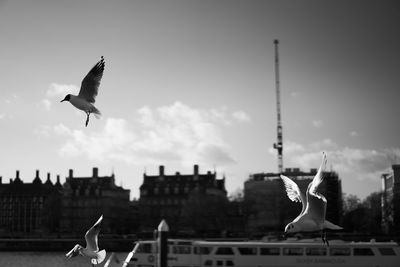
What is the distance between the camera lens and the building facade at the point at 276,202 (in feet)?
324

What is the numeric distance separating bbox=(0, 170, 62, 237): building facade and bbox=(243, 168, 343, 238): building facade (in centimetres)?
3312

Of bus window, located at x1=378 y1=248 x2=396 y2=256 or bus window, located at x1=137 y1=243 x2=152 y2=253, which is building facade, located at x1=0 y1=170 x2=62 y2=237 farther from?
bus window, located at x1=378 y1=248 x2=396 y2=256

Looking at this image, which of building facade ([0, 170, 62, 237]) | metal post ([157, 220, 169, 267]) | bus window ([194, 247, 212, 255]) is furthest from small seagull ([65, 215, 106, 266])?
building facade ([0, 170, 62, 237])

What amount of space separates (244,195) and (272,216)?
8579mm

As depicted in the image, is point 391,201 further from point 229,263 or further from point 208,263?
point 208,263

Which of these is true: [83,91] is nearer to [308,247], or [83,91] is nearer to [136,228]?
[308,247]

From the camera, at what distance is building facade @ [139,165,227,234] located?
113m

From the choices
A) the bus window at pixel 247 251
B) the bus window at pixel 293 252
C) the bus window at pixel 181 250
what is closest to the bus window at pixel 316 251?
the bus window at pixel 293 252

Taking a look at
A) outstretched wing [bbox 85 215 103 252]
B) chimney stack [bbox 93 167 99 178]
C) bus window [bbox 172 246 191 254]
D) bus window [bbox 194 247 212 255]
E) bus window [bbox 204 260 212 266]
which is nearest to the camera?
outstretched wing [bbox 85 215 103 252]

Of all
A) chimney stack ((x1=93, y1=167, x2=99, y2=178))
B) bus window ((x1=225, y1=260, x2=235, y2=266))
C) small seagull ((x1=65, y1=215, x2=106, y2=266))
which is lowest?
bus window ((x1=225, y1=260, x2=235, y2=266))

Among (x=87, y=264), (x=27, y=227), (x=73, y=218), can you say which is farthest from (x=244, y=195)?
(x=87, y=264)

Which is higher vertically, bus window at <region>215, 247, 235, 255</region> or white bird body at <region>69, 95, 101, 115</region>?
white bird body at <region>69, 95, 101, 115</region>

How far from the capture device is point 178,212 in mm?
114938

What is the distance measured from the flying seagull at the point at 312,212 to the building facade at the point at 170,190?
9776 centimetres
